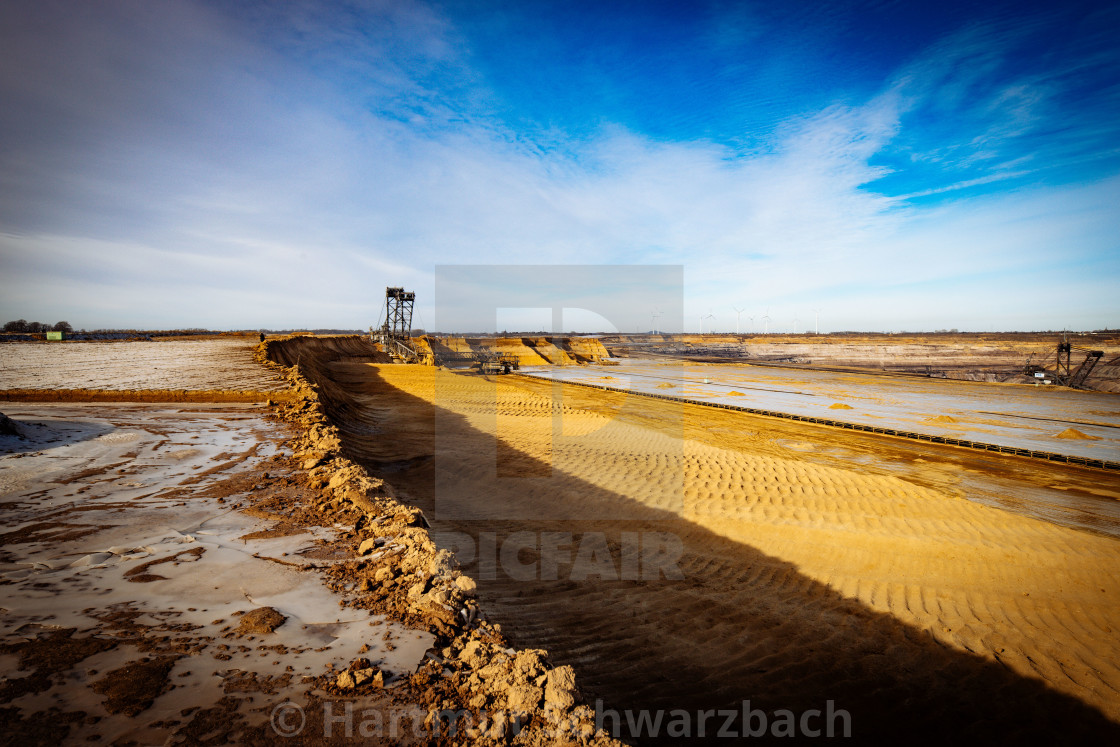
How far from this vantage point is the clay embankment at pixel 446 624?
232 centimetres

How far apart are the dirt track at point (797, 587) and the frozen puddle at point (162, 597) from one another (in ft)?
6.59

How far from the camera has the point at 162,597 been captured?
2977 millimetres

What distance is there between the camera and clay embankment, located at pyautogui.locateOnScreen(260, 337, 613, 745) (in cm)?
232

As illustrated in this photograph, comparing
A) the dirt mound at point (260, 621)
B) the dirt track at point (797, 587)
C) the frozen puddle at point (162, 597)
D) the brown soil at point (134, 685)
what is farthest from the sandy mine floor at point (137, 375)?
the brown soil at point (134, 685)

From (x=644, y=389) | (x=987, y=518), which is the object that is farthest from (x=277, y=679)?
(x=644, y=389)

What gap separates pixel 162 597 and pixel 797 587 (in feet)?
22.5

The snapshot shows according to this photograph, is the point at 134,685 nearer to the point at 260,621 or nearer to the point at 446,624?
the point at 260,621

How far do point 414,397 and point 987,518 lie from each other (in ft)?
62.6

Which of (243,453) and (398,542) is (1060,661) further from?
(243,453)

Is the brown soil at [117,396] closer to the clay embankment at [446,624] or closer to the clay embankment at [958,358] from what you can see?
the clay embankment at [446,624]

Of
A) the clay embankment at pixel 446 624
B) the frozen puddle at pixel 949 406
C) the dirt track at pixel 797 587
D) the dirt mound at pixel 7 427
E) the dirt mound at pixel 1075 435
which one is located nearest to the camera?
the clay embankment at pixel 446 624

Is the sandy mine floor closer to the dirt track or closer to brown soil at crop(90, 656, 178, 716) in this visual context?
the dirt track

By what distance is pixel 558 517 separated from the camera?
7863 millimetres

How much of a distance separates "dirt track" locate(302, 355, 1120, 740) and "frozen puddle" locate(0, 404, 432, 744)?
79.1 inches
